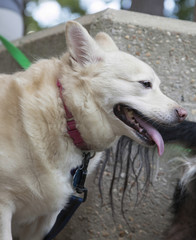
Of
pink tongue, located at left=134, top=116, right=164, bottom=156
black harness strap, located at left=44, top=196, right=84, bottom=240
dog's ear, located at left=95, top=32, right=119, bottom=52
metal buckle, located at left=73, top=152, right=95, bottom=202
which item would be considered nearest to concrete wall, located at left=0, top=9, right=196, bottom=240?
black harness strap, located at left=44, top=196, right=84, bottom=240

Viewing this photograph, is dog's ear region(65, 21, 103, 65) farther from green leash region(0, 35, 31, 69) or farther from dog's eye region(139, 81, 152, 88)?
green leash region(0, 35, 31, 69)

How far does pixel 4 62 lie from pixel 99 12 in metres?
1.78

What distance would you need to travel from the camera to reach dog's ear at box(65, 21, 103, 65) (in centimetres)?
245

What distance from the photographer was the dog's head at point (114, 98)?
2.41 meters

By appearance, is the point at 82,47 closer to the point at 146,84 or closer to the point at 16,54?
the point at 146,84

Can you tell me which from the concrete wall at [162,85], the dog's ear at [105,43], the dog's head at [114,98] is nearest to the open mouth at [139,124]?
the dog's head at [114,98]

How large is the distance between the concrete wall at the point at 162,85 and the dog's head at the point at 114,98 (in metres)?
1.00

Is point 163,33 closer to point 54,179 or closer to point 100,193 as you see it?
point 100,193

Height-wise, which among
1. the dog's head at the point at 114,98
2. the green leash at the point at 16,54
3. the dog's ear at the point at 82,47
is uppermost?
the dog's ear at the point at 82,47

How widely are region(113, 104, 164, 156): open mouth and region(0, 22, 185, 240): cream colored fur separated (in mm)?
38

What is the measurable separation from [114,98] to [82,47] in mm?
415

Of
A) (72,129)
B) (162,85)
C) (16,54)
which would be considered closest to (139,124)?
(72,129)

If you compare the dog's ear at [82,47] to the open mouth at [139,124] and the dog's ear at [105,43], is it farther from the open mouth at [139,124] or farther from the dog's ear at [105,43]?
the open mouth at [139,124]

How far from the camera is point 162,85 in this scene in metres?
3.56
